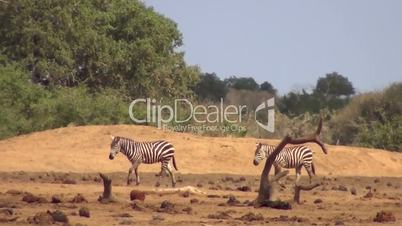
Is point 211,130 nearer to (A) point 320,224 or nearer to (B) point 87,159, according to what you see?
(B) point 87,159

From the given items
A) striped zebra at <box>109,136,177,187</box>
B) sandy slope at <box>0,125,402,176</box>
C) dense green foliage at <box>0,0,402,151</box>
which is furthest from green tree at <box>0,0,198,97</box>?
striped zebra at <box>109,136,177,187</box>

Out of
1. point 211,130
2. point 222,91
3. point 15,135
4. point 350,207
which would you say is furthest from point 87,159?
point 222,91

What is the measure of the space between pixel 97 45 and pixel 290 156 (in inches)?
734

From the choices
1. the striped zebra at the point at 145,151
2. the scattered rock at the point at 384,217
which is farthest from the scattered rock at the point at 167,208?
the striped zebra at the point at 145,151

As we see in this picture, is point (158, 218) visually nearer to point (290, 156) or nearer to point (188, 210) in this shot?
point (188, 210)

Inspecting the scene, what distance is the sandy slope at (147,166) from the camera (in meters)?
27.0

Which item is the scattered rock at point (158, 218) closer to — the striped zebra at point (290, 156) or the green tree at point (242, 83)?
the striped zebra at point (290, 156)

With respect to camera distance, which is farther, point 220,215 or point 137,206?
point 137,206

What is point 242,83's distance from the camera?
89.1m

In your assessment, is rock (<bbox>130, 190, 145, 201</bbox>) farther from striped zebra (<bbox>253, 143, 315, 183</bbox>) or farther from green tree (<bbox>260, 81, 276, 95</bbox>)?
green tree (<bbox>260, 81, 276, 95</bbox>)

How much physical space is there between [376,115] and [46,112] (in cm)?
2002

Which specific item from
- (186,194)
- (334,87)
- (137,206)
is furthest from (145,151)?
(334,87)

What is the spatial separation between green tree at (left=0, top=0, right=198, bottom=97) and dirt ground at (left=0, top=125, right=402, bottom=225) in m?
10.9

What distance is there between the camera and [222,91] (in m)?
73.8
